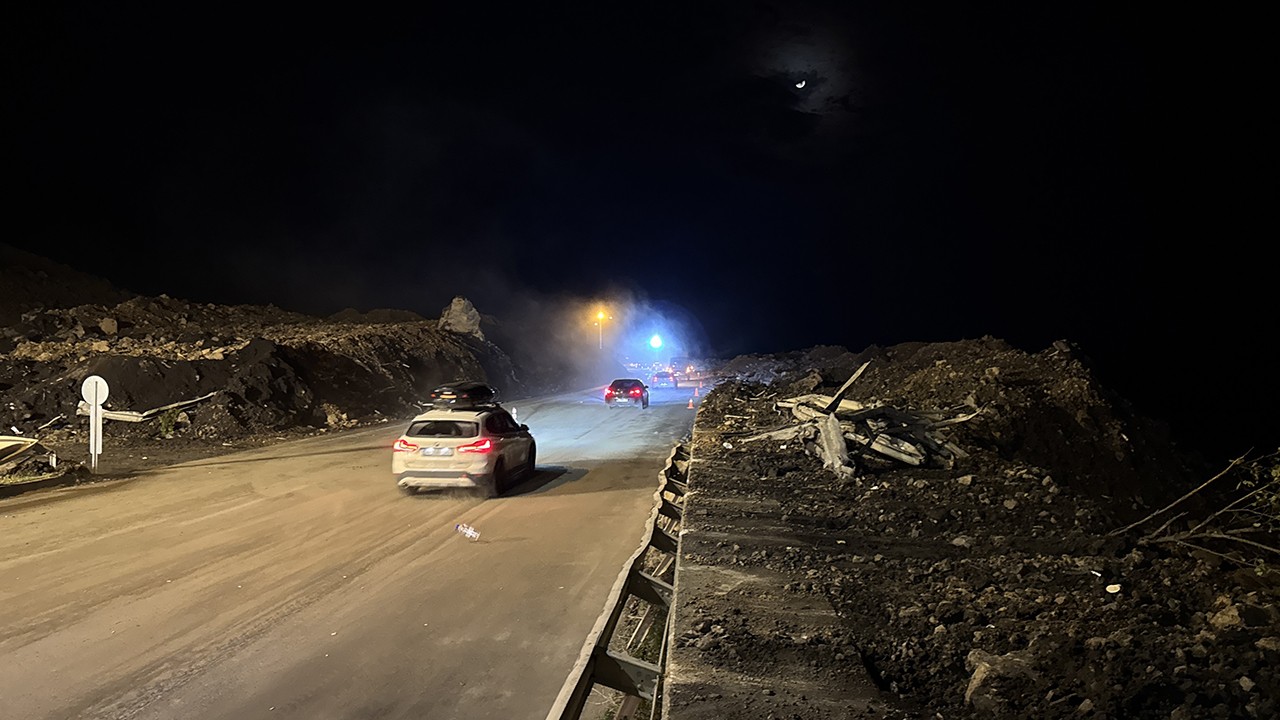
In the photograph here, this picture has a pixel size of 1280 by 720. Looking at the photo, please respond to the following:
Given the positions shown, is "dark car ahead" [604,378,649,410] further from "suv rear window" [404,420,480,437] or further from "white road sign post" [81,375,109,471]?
"suv rear window" [404,420,480,437]

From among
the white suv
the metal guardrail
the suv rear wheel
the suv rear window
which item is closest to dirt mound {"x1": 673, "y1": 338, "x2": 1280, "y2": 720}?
the metal guardrail

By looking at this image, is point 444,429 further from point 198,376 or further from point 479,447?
point 198,376

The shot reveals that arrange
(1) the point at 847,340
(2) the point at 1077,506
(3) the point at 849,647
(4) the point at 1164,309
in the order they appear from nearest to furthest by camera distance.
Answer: (3) the point at 849,647 < (2) the point at 1077,506 < (4) the point at 1164,309 < (1) the point at 847,340

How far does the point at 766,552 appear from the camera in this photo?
711 cm

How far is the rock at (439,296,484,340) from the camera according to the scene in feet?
163

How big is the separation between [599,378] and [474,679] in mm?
63458

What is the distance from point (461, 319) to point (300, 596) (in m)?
44.4

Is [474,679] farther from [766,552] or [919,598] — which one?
[919,598]

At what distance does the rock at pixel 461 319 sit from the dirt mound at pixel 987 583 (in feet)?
124

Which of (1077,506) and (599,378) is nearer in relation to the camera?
(1077,506)

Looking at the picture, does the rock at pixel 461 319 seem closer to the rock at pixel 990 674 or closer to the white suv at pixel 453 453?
the white suv at pixel 453 453

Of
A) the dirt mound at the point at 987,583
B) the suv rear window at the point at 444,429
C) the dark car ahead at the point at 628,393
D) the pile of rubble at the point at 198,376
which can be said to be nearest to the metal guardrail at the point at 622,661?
the dirt mound at the point at 987,583

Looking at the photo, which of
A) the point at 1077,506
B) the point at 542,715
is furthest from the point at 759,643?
the point at 1077,506

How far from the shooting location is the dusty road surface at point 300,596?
509 cm
